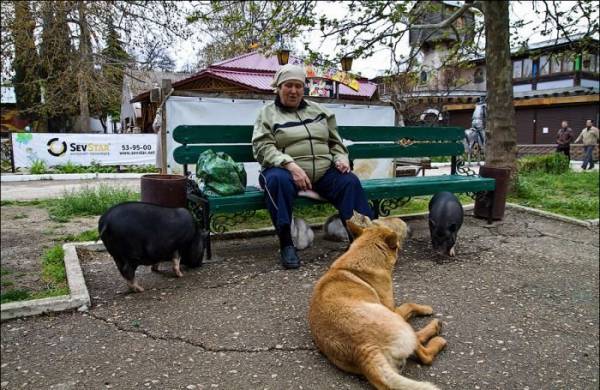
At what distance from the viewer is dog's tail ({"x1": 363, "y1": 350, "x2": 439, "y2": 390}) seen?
6.41 feet

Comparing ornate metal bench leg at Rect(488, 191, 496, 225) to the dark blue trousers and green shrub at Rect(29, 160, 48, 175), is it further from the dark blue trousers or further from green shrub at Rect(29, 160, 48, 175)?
green shrub at Rect(29, 160, 48, 175)

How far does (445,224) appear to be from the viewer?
4488 mm

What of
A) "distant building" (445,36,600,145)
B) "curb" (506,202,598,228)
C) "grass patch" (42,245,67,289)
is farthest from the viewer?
"distant building" (445,36,600,145)

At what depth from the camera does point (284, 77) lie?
4.25 meters

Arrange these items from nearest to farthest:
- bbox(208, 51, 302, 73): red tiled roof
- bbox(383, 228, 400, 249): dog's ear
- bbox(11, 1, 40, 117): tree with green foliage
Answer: bbox(383, 228, 400, 249): dog's ear → bbox(11, 1, 40, 117): tree with green foliage → bbox(208, 51, 302, 73): red tiled roof

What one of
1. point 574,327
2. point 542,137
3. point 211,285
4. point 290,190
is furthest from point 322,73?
point 542,137

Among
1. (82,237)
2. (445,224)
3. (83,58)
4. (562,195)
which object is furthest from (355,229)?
(83,58)

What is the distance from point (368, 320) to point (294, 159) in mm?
2300

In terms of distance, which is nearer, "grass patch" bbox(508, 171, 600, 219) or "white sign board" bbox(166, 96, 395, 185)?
"white sign board" bbox(166, 96, 395, 185)

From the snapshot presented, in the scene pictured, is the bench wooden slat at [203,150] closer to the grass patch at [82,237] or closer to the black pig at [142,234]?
the black pig at [142,234]

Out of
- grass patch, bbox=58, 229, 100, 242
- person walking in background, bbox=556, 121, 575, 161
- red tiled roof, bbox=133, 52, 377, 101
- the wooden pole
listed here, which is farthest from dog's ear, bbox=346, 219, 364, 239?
person walking in background, bbox=556, 121, 575, 161

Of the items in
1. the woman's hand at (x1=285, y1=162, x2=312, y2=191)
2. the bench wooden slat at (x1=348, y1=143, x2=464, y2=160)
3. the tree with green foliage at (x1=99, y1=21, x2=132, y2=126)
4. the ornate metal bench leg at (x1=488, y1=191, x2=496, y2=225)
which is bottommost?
the ornate metal bench leg at (x1=488, y1=191, x2=496, y2=225)

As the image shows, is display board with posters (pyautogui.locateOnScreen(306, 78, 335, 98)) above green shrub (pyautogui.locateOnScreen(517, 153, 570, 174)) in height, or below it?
above

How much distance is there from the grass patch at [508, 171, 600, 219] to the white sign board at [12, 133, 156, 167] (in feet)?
39.5
